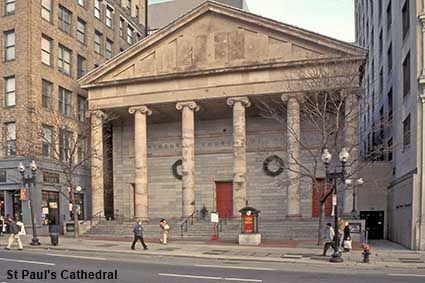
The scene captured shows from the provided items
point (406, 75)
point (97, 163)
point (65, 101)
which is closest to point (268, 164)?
point (97, 163)

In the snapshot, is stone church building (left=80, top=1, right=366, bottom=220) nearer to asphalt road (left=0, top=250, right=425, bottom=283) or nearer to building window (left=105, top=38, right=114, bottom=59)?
building window (left=105, top=38, right=114, bottom=59)

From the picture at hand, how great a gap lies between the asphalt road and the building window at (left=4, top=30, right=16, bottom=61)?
2026cm

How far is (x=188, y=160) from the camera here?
112 feet

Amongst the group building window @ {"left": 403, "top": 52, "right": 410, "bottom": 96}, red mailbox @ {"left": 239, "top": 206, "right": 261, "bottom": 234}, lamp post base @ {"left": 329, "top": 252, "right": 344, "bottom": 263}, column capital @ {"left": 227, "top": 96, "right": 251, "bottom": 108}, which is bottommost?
lamp post base @ {"left": 329, "top": 252, "right": 344, "bottom": 263}

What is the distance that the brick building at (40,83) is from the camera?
34219 millimetres

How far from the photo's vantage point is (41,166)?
1377 inches

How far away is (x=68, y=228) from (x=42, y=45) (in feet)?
48.1

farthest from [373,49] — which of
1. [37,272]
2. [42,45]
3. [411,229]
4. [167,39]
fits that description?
[37,272]

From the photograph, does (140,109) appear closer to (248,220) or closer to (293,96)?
(293,96)

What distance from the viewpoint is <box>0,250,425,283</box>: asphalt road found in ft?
44.8

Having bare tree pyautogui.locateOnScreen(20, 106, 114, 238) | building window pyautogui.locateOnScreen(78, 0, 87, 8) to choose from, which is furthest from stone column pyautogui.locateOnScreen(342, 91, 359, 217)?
building window pyautogui.locateOnScreen(78, 0, 87, 8)

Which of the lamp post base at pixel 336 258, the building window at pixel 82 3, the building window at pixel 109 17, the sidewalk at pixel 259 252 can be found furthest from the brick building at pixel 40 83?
the lamp post base at pixel 336 258

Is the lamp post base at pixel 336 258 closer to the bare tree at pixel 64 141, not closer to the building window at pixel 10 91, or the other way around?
the bare tree at pixel 64 141

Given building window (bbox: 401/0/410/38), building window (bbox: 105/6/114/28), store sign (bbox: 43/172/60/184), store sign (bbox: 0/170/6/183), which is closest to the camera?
building window (bbox: 401/0/410/38)
